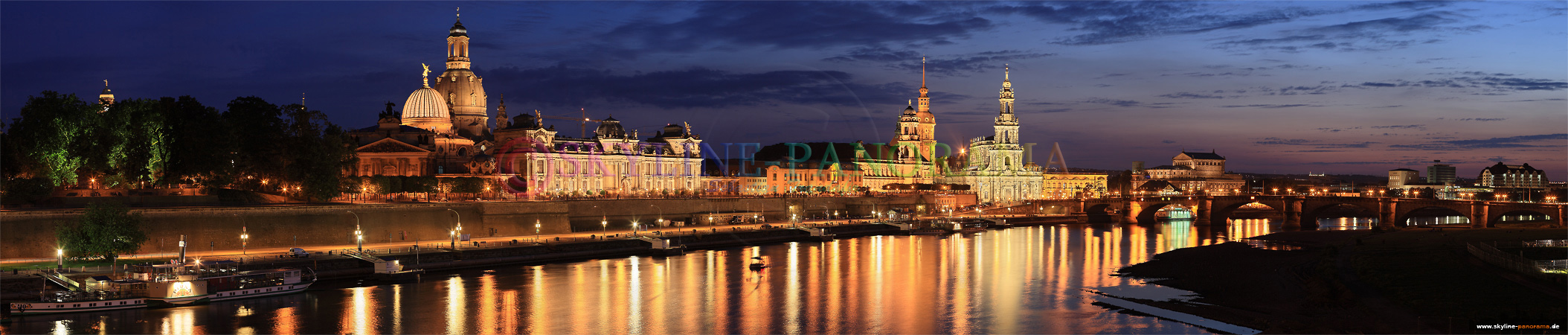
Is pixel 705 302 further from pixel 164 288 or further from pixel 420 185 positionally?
pixel 420 185

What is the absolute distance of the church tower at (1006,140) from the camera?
7328 inches

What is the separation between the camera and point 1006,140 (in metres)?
188

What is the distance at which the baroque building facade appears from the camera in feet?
612

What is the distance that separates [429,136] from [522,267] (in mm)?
50309

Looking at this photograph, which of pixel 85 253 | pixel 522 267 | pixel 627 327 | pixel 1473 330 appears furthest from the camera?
pixel 522 267

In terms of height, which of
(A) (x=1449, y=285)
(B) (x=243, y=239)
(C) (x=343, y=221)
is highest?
(C) (x=343, y=221)

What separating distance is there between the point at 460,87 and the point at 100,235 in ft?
253

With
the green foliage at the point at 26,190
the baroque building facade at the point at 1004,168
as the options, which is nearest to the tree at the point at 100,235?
the green foliage at the point at 26,190

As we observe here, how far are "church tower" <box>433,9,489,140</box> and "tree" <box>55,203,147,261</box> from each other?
240 ft

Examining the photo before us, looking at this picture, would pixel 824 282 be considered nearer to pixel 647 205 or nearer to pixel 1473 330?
pixel 1473 330

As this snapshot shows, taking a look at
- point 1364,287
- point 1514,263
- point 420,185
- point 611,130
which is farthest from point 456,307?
point 611,130

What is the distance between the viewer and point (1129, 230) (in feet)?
398

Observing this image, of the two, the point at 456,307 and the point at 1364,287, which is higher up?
the point at 1364,287

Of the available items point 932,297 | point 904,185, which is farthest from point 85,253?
point 904,185
